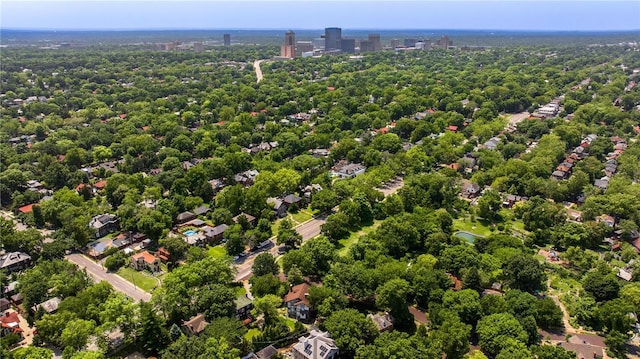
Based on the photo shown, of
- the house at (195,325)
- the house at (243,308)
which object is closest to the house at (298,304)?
the house at (243,308)

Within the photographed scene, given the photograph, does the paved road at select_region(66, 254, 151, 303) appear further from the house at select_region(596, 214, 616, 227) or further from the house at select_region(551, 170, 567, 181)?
the house at select_region(551, 170, 567, 181)

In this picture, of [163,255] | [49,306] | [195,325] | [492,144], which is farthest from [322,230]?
[492,144]

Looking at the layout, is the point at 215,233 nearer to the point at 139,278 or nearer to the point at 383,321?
the point at 139,278

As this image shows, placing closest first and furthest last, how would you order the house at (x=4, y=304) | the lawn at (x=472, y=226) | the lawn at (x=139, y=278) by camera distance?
the house at (x=4, y=304) < the lawn at (x=139, y=278) < the lawn at (x=472, y=226)

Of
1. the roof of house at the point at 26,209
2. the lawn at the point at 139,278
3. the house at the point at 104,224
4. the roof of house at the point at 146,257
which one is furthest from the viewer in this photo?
the roof of house at the point at 26,209

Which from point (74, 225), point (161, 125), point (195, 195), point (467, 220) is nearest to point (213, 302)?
point (74, 225)

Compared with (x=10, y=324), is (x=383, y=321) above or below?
above

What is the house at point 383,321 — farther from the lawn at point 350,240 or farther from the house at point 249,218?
the house at point 249,218
